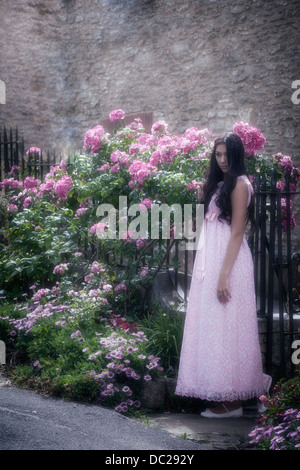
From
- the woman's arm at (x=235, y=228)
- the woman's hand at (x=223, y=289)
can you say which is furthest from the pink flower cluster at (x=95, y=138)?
the woman's hand at (x=223, y=289)

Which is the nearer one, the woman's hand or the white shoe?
the woman's hand

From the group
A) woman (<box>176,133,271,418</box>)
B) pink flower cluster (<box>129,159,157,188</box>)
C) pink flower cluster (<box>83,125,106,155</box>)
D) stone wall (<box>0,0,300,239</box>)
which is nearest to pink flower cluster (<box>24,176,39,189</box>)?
pink flower cluster (<box>83,125,106,155</box>)

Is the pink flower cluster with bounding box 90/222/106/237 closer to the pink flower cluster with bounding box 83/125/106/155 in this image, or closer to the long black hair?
the pink flower cluster with bounding box 83/125/106/155

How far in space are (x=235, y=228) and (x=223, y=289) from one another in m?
0.38

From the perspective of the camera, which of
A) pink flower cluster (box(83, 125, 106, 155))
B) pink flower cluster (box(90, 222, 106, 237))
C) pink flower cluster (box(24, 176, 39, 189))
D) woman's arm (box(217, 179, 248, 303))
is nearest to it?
woman's arm (box(217, 179, 248, 303))

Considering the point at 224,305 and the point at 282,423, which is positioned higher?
the point at 224,305

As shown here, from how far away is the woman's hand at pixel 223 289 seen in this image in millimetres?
3293

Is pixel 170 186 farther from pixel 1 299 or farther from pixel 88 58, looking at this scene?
pixel 88 58

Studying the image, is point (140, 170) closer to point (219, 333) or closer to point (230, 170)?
point (230, 170)

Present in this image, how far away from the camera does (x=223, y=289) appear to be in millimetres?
3297

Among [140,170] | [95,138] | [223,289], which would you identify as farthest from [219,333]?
[95,138]

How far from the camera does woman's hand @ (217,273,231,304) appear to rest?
10.8 feet

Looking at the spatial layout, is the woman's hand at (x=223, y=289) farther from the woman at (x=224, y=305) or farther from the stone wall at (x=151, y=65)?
the stone wall at (x=151, y=65)

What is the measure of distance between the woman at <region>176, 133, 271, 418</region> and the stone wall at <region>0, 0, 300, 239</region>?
4.27 m
